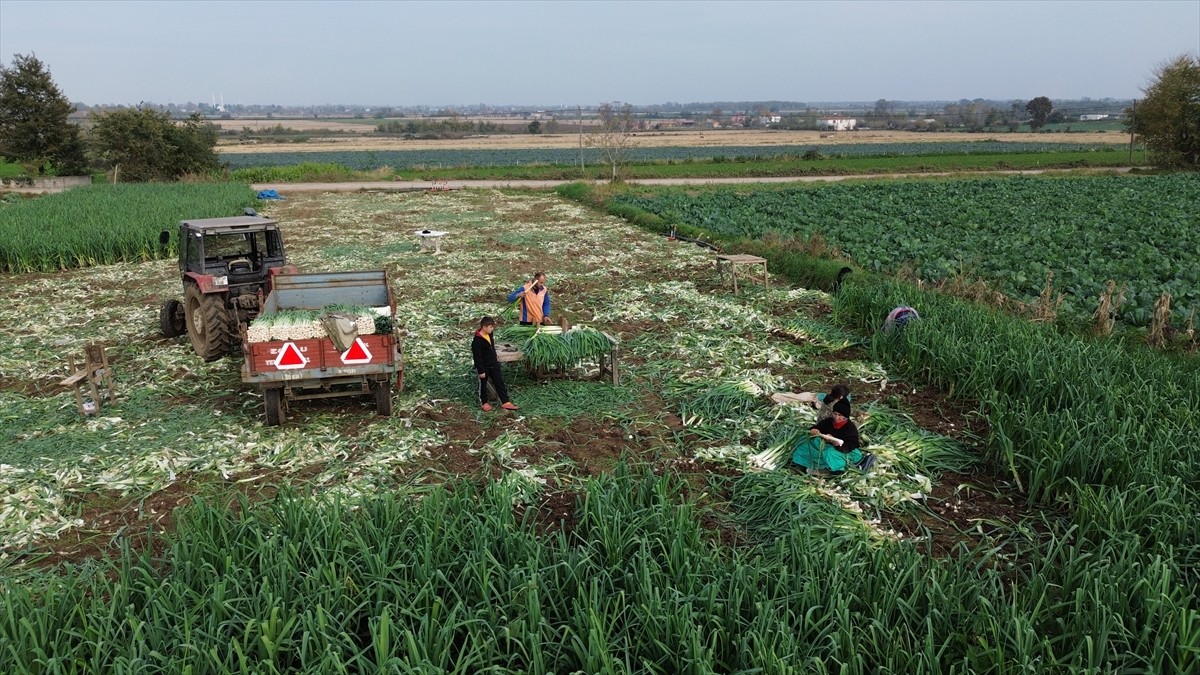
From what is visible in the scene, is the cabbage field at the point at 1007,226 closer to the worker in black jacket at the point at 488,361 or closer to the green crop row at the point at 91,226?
the worker in black jacket at the point at 488,361

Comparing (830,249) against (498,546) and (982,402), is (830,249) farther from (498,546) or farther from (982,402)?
(498,546)

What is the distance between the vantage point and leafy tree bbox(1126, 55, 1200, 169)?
48.3 m

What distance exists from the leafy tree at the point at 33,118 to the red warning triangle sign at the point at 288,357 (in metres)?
52.5

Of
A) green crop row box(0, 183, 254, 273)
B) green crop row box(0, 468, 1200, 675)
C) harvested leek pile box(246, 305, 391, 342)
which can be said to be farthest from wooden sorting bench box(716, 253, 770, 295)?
green crop row box(0, 183, 254, 273)

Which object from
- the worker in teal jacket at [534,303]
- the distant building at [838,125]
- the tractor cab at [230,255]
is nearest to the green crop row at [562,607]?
the worker in teal jacket at [534,303]

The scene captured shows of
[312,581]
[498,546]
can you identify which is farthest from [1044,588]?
[312,581]

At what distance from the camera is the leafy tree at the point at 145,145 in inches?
1804

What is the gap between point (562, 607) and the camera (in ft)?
16.9

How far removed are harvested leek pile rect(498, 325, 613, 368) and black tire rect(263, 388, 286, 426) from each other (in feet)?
10.5

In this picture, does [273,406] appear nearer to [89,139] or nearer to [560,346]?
[560,346]

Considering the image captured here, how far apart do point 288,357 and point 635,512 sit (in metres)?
5.03

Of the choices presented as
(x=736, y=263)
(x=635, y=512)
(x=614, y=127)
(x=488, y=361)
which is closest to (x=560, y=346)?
(x=488, y=361)

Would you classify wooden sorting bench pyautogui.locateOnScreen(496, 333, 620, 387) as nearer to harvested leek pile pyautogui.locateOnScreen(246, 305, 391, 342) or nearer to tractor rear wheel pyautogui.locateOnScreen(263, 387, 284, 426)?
harvested leek pile pyautogui.locateOnScreen(246, 305, 391, 342)

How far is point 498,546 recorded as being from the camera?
18.7ft
